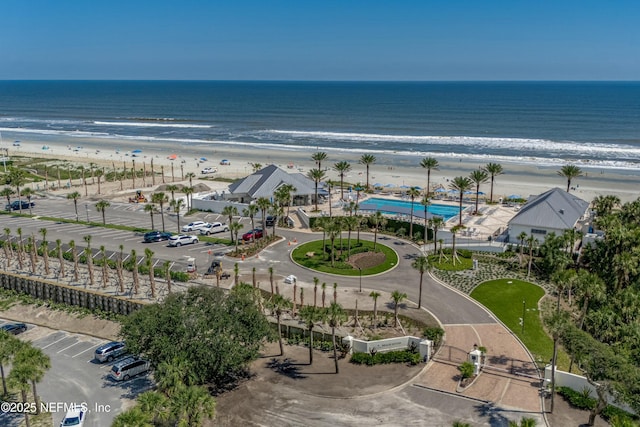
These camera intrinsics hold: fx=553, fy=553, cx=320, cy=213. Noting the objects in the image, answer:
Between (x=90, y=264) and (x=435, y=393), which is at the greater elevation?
(x=90, y=264)

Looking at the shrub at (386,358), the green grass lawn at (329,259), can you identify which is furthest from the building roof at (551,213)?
the shrub at (386,358)

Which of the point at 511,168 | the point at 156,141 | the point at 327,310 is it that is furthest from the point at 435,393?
the point at 156,141

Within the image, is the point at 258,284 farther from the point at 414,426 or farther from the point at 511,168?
the point at 511,168

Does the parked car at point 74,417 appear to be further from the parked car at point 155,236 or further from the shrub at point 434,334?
the parked car at point 155,236

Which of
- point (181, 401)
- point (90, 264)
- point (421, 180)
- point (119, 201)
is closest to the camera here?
point (181, 401)

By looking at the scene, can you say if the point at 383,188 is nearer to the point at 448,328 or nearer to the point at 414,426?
the point at 448,328

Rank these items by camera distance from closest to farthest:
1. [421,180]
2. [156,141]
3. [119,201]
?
[119,201] < [421,180] < [156,141]

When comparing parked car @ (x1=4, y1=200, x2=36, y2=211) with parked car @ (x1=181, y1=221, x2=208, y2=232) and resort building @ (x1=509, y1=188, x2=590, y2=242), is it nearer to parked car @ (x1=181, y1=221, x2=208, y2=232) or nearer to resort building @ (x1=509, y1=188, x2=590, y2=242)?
parked car @ (x1=181, y1=221, x2=208, y2=232)

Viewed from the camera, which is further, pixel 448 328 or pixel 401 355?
pixel 448 328
